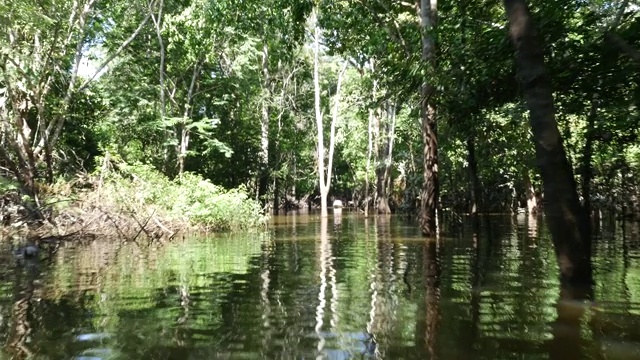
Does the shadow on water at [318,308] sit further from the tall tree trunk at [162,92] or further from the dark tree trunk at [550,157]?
the tall tree trunk at [162,92]

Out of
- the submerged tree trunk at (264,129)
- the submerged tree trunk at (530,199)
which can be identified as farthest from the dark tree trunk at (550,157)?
the submerged tree trunk at (530,199)

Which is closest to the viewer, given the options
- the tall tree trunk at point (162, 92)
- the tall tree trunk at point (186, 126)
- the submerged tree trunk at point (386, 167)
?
the tall tree trunk at point (162, 92)

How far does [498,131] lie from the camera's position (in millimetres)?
20781

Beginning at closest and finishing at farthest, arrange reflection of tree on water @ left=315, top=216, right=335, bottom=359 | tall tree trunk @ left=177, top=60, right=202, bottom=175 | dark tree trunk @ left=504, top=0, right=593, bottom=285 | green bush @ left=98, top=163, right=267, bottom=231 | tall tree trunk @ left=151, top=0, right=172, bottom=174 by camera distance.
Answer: reflection of tree on water @ left=315, top=216, right=335, bottom=359 → dark tree trunk @ left=504, top=0, right=593, bottom=285 → green bush @ left=98, top=163, right=267, bottom=231 → tall tree trunk @ left=151, top=0, right=172, bottom=174 → tall tree trunk @ left=177, top=60, right=202, bottom=175

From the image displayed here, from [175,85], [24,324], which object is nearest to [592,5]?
[24,324]

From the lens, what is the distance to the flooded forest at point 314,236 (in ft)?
16.5

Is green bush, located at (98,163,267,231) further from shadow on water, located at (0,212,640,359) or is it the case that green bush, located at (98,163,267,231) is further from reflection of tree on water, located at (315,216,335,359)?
shadow on water, located at (0,212,640,359)

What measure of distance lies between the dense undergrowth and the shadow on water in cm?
411

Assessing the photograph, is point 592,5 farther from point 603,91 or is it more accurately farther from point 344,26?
point 344,26

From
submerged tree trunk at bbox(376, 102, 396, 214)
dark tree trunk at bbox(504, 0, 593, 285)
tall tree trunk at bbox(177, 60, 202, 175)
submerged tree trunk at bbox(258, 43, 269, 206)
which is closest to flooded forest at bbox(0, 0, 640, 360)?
dark tree trunk at bbox(504, 0, 593, 285)

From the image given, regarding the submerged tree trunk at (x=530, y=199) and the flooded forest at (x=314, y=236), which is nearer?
the flooded forest at (x=314, y=236)

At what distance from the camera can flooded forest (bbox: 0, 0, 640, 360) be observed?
5043mm

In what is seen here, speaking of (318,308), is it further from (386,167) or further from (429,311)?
(386,167)

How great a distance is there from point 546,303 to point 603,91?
4143mm
